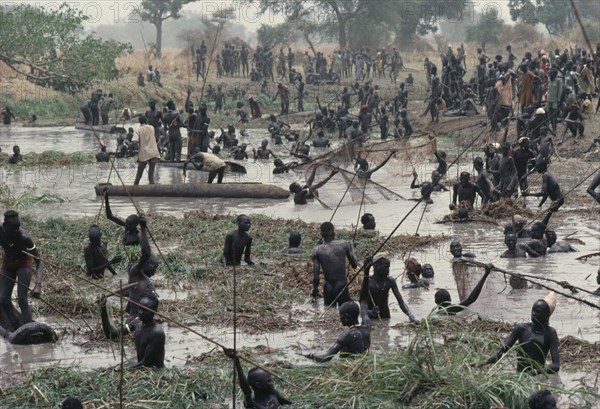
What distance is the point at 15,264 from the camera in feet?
30.7

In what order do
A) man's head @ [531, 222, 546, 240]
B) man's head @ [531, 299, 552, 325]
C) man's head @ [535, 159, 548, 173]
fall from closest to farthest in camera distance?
man's head @ [531, 299, 552, 325] < man's head @ [531, 222, 546, 240] < man's head @ [535, 159, 548, 173]

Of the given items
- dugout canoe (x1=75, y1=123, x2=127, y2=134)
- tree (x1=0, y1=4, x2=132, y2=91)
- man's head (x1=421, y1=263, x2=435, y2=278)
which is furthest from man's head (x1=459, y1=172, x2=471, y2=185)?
tree (x1=0, y1=4, x2=132, y2=91)

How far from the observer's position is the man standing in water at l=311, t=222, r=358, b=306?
1018 cm

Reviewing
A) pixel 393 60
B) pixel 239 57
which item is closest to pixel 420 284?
pixel 393 60

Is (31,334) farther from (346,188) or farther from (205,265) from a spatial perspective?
(346,188)

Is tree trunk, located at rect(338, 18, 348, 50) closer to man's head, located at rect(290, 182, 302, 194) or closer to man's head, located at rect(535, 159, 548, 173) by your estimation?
man's head, located at rect(290, 182, 302, 194)

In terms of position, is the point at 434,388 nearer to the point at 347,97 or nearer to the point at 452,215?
the point at 452,215

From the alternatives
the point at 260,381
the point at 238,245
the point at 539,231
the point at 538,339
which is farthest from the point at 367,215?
the point at 260,381

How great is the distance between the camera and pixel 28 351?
914 centimetres

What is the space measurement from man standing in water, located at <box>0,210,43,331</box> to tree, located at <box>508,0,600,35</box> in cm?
5063

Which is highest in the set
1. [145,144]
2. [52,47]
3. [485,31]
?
[485,31]

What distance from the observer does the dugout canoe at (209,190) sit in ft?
58.6

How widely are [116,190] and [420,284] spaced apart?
7.78 meters

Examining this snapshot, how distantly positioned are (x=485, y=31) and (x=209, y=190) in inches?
1530
